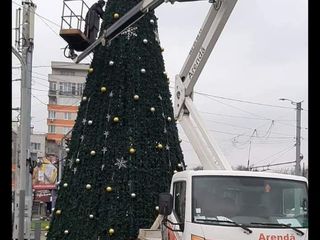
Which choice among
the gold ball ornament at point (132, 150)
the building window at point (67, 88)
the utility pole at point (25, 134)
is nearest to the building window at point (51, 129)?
the building window at point (67, 88)

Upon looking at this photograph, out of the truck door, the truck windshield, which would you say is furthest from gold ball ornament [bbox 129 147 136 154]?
the truck windshield

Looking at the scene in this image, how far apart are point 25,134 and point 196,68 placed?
5789mm

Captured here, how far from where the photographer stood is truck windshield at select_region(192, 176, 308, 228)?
6402 mm

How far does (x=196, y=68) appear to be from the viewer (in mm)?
9953

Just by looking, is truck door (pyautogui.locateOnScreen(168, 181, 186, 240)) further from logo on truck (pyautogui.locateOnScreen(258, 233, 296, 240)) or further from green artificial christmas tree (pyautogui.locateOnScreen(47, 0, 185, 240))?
green artificial christmas tree (pyautogui.locateOnScreen(47, 0, 185, 240))

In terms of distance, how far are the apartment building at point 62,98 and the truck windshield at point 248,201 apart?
62.0 metres

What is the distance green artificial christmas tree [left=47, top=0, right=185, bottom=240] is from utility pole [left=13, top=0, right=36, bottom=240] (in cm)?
269

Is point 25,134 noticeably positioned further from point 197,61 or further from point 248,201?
point 248,201

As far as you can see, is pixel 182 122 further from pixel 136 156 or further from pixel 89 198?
pixel 89 198

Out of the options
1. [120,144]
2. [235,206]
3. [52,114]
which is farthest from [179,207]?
[52,114]

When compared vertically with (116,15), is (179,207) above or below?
below

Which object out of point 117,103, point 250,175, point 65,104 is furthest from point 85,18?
point 65,104

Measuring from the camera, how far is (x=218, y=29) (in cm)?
917

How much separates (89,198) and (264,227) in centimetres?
468
